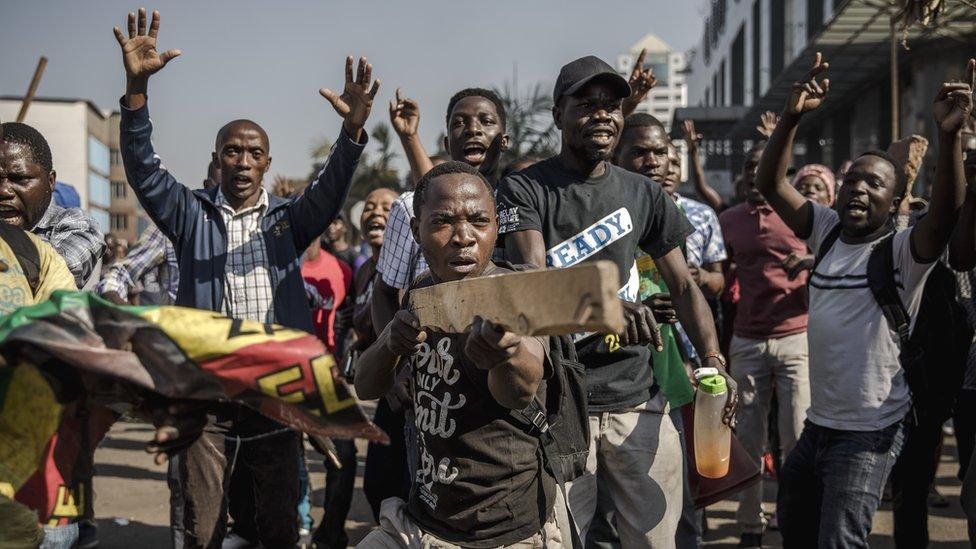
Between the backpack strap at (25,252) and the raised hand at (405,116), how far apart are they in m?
2.05

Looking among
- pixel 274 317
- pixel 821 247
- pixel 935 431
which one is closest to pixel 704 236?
pixel 821 247

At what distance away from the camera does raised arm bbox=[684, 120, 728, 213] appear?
25.1ft

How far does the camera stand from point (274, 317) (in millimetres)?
4562

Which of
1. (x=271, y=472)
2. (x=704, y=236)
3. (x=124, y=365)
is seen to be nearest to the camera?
(x=124, y=365)

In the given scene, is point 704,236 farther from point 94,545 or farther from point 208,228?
point 94,545

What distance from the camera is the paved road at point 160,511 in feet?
20.6

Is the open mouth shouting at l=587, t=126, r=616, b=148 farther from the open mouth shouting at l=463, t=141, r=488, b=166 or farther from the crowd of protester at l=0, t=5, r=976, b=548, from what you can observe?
the open mouth shouting at l=463, t=141, r=488, b=166

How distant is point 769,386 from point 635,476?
286 cm

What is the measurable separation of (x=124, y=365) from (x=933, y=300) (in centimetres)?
390

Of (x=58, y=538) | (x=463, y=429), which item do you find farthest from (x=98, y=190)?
(x=463, y=429)

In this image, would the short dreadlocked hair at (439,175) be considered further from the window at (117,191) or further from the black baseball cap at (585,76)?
the window at (117,191)

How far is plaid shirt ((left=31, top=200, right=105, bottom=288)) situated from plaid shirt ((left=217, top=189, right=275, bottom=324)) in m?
0.56

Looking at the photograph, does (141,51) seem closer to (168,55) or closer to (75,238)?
(168,55)

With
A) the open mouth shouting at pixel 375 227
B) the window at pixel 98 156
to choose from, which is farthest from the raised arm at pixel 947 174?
the window at pixel 98 156
